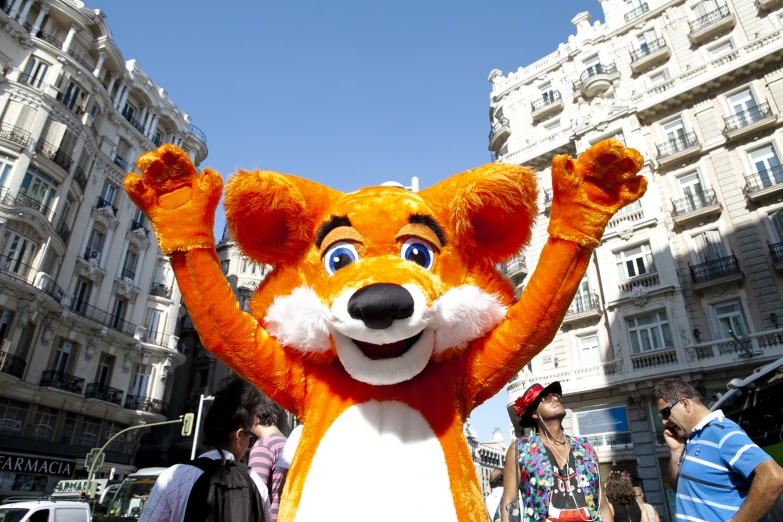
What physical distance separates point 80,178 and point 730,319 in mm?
26888

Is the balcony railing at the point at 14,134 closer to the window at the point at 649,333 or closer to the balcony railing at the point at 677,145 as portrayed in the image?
the window at the point at 649,333

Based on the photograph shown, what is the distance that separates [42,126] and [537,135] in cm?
2227

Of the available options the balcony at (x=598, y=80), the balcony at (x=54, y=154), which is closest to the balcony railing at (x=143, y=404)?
the balcony at (x=54, y=154)

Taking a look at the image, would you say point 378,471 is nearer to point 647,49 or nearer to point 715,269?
point 715,269

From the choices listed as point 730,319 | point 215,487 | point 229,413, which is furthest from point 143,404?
point 730,319

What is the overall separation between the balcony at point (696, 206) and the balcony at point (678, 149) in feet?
5.30

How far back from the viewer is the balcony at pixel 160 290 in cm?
2598

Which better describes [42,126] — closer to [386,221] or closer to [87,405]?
[87,405]

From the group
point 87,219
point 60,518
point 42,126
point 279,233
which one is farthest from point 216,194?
point 87,219

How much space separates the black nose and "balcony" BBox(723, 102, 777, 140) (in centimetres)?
1992

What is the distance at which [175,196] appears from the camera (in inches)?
75.6

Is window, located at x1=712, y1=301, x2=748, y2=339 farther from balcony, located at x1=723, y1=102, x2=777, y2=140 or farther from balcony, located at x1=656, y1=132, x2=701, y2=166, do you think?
balcony, located at x1=723, y1=102, x2=777, y2=140

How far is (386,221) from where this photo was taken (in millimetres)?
2012

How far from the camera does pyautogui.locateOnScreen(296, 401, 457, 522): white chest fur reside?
1617 millimetres
